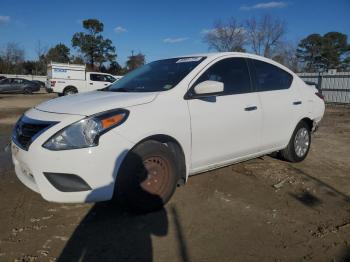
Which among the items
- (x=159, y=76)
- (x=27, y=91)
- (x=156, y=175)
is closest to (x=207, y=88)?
(x=159, y=76)

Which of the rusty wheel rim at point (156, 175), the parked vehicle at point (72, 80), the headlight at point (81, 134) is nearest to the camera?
the headlight at point (81, 134)

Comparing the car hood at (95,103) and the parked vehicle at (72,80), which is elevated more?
the parked vehicle at (72,80)

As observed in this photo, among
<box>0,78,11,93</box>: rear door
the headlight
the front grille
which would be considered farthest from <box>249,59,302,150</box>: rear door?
<box>0,78,11,93</box>: rear door

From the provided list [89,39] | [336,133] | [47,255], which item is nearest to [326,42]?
[89,39]

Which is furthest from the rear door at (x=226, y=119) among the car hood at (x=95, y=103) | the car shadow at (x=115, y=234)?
the car shadow at (x=115, y=234)

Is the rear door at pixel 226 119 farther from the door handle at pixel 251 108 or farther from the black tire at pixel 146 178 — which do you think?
the black tire at pixel 146 178

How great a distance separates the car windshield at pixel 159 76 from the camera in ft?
13.3

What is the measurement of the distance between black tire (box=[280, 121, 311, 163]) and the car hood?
8.95ft

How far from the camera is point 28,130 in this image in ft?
11.2

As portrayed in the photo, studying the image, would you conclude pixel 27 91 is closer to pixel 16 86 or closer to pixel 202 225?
pixel 16 86

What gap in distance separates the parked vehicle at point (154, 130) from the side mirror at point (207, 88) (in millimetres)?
11

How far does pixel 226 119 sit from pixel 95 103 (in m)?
1.55

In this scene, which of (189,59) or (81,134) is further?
(189,59)

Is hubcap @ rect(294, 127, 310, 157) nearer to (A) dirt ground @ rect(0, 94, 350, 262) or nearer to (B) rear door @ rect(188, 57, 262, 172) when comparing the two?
(A) dirt ground @ rect(0, 94, 350, 262)
